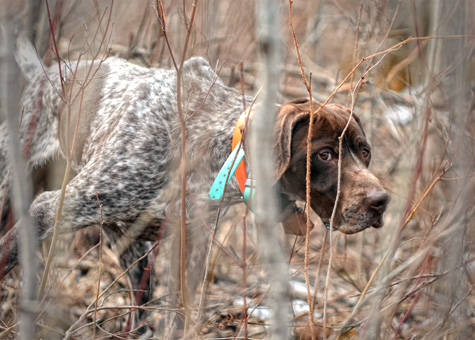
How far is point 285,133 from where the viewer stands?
3150mm

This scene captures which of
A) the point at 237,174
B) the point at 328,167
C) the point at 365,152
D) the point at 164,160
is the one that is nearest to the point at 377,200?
the point at 328,167

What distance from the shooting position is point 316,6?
20.5 ft

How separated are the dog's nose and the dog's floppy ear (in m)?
0.44

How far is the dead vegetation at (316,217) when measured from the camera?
2.14 metres

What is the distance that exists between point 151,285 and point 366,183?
1818 mm

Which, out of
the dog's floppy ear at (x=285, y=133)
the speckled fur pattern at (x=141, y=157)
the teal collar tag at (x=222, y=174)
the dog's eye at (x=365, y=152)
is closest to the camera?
the teal collar tag at (x=222, y=174)

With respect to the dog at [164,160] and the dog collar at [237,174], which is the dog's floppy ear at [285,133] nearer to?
the dog at [164,160]

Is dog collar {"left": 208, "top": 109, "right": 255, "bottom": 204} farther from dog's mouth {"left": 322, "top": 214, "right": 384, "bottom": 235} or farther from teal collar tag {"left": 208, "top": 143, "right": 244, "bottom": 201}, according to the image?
dog's mouth {"left": 322, "top": 214, "right": 384, "bottom": 235}

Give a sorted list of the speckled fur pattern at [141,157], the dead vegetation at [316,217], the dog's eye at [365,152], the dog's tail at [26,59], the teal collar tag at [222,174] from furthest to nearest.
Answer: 1. the dog's tail at [26,59]
2. the speckled fur pattern at [141,157]
3. the dog's eye at [365,152]
4. the teal collar tag at [222,174]
5. the dead vegetation at [316,217]

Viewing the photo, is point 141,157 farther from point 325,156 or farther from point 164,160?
point 325,156

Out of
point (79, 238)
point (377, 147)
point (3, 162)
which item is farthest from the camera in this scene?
point (377, 147)

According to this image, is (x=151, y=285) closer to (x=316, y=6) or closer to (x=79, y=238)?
(x=79, y=238)

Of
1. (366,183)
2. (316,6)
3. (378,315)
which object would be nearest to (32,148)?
(366,183)

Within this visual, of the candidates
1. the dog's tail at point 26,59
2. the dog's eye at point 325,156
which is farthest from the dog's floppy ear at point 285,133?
the dog's tail at point 26,59
